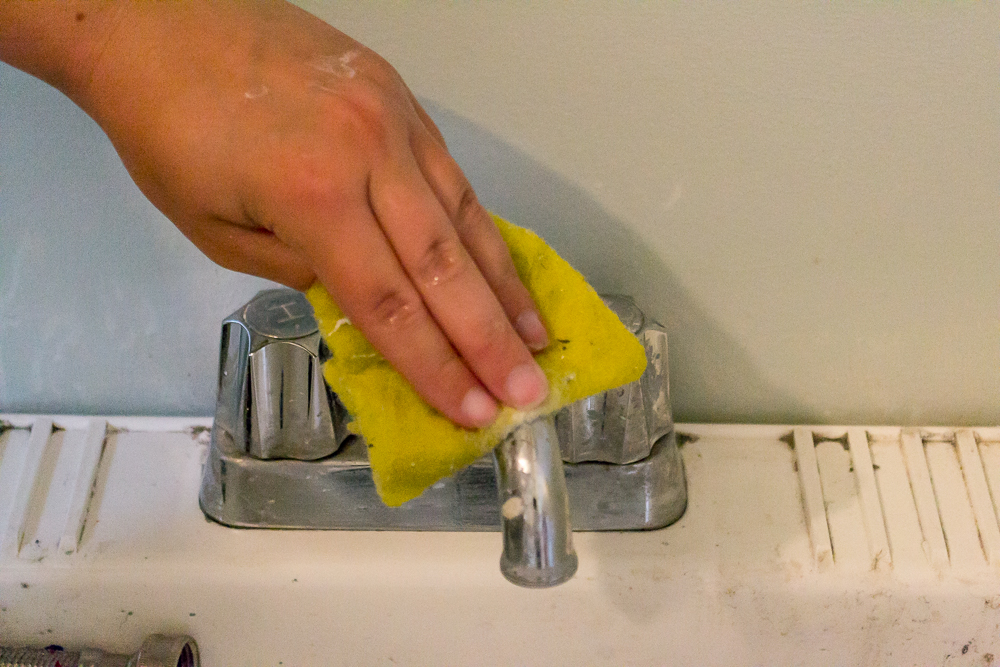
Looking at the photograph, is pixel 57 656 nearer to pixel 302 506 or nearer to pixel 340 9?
pixel 302 506

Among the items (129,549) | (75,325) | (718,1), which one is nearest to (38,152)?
(75,325)

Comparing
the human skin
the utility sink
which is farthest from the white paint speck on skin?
the utility sink

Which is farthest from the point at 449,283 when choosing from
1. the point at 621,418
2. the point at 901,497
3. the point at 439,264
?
the point at 901,497

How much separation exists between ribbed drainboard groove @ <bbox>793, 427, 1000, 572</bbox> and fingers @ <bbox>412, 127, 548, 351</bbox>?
210 mm

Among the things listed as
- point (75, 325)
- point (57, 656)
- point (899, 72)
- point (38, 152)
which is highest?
point (899, 72)

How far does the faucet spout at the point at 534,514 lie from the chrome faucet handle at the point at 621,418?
0.35ft

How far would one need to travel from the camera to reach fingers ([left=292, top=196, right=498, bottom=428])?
22 cm

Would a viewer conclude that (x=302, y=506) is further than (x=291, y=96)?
Yes

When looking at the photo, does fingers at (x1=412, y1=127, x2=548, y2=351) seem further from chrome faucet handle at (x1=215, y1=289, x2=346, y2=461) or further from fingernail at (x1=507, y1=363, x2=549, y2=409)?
chrome faucet handle at (x1=215, y1=289, x2=346, y2=461)

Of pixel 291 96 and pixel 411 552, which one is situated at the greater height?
pixel 291 96

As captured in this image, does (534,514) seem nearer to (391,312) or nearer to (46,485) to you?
(391,312)

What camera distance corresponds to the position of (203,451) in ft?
1.32

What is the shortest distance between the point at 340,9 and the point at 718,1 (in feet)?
0.58

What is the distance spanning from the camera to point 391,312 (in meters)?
0.23
